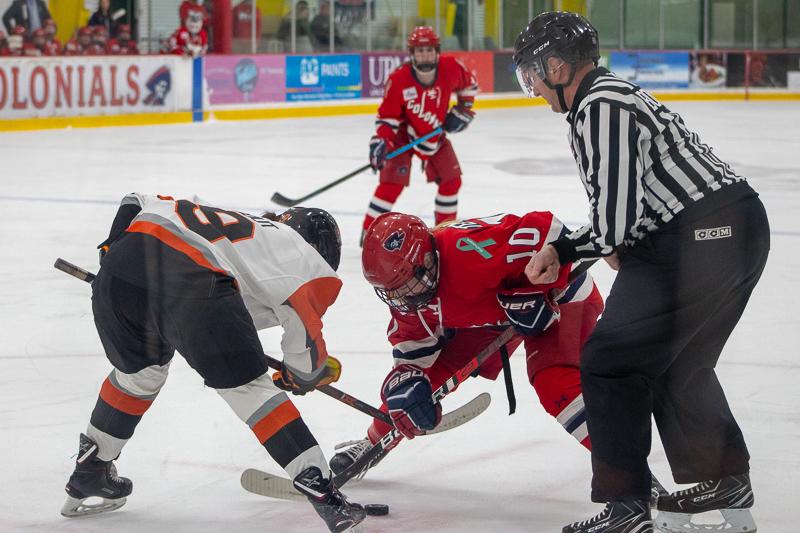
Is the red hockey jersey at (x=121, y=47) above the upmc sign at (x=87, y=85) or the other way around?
above

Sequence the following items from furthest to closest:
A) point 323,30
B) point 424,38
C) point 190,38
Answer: point 323,30 < point 190,38 < point 424,38

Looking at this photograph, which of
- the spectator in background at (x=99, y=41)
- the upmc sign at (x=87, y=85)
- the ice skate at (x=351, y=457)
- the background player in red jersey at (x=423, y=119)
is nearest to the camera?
the ice skate at (x=351, y=457)

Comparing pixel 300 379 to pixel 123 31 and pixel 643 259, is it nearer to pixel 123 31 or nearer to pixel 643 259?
pixel 643 259

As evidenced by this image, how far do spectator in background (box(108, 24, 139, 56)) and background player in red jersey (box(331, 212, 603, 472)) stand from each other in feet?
33.0

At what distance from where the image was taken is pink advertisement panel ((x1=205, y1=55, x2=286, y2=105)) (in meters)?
12.4

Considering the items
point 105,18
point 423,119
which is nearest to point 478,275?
point 423,119

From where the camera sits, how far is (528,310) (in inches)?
88.4

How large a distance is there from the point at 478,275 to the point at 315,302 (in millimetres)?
330

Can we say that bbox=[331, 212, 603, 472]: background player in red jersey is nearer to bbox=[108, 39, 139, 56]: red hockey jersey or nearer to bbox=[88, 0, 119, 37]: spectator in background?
bbox=[108, 39, 139, 56]: red hockey jersey

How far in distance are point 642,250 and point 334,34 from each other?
12.6 m

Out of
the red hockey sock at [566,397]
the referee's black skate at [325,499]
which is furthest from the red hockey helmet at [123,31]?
the referee's black skate at [325,499]

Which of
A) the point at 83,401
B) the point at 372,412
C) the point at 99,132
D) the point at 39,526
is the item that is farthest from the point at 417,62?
the point at 99,132

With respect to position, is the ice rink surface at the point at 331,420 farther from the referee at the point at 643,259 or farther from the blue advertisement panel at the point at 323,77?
the blue advertisement panel at the point at 323,77

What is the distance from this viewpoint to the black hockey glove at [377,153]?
18.3 ft
